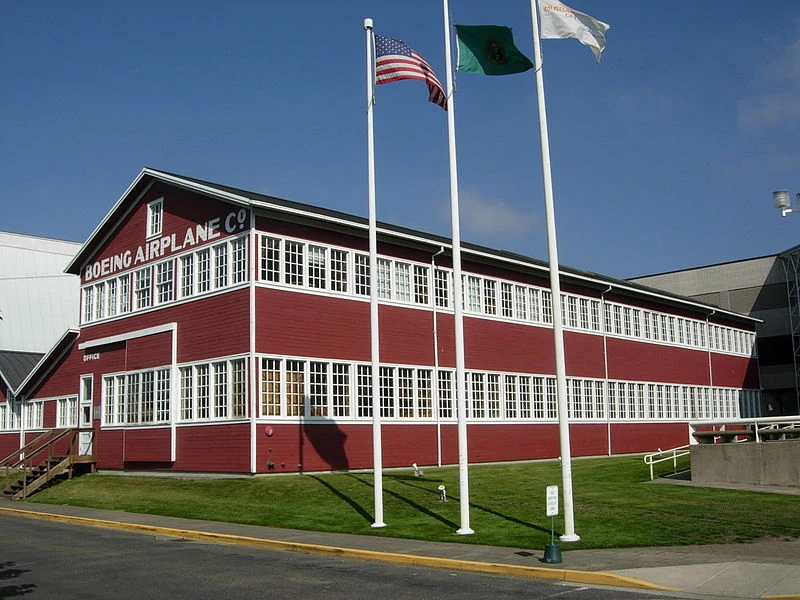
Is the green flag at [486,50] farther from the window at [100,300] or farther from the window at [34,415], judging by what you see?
the window at [34,415]

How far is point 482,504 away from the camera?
22312 millimetres

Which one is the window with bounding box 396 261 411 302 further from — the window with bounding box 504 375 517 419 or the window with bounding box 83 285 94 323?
the window with bounding box 83 285 94 323

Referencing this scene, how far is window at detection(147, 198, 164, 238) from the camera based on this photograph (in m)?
34.5

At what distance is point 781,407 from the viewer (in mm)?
61875

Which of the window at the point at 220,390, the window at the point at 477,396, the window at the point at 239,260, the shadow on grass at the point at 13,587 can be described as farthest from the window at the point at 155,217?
the shadow on grass at the point at 13,587

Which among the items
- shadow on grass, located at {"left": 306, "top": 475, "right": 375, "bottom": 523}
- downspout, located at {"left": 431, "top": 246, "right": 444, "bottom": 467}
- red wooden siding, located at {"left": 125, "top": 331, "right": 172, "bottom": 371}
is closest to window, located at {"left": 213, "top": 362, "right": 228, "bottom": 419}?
red wooden siding, located at {"left": 125, "top": 331, "right": 172, "bottom": 371}

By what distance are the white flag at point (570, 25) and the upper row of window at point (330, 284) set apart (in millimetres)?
12608

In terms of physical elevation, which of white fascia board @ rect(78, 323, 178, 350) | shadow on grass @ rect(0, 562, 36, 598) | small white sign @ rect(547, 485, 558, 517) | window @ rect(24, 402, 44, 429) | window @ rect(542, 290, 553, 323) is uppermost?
window @ rect(542, 290, 553, 323)

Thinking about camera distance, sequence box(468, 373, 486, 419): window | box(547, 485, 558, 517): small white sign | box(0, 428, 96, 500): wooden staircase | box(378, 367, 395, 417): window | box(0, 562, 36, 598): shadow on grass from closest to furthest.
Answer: box(0, 562, 36, 598): shadow on grass < box(547, 485, 558, 517): small white sign < box(378, 367, 395, 417): window < box(0, 428, 96, 500): wooden staircase < box(468, 373, 486, 419): window

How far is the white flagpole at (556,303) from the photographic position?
16281 mm

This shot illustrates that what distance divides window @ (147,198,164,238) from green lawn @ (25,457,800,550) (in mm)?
9538

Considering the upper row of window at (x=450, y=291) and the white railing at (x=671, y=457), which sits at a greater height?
the upper row of window at (x=450, y=291)

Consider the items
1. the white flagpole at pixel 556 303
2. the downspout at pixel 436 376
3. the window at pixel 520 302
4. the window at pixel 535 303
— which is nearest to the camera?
the white flagpole at pixel 556 303

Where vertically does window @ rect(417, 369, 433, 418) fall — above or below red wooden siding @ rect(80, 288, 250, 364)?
below
